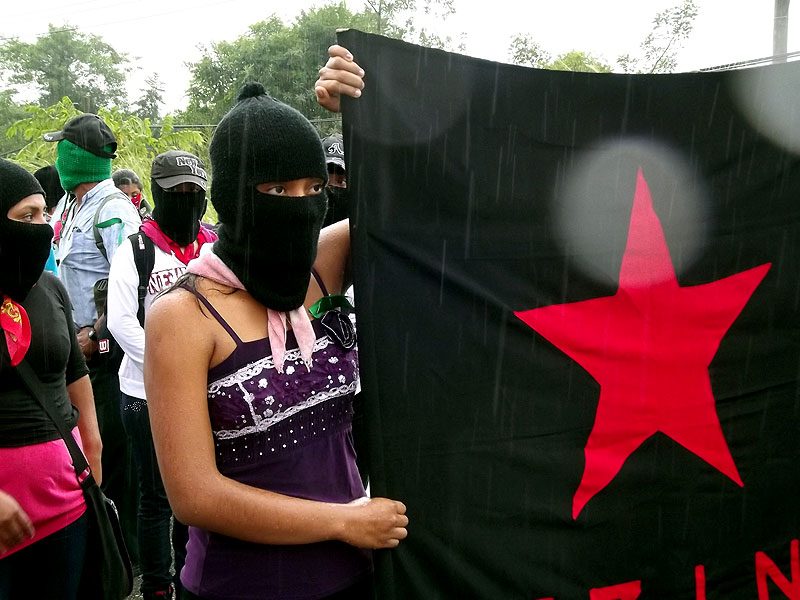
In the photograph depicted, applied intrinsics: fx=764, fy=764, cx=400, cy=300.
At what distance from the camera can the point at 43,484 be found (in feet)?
7.68

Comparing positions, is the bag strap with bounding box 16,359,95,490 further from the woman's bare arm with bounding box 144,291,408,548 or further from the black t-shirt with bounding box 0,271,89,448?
the woman's bare arm with bounding box 144,291,408,548

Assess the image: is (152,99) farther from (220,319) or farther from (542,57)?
(220,319)

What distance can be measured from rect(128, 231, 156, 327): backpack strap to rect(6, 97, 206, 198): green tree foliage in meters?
8.08

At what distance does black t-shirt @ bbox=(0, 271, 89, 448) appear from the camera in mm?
2312

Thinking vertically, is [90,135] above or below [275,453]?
above

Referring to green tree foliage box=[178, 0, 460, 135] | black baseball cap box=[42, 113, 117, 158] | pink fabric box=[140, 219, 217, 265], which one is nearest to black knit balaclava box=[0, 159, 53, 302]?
pink fabric box=[140, 219, 217, 265]

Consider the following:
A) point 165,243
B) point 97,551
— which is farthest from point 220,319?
point 165,243

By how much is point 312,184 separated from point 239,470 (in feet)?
2.18

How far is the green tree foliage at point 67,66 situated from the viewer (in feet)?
155

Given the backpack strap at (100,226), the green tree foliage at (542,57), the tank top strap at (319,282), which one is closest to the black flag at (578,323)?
the tank top strap at (319,282)

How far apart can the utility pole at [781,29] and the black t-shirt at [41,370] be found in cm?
1063

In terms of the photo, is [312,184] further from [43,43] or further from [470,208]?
[43,43]

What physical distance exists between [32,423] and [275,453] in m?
1.10

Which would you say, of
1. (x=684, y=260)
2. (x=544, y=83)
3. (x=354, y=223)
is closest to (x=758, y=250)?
(x=684, y=260)
